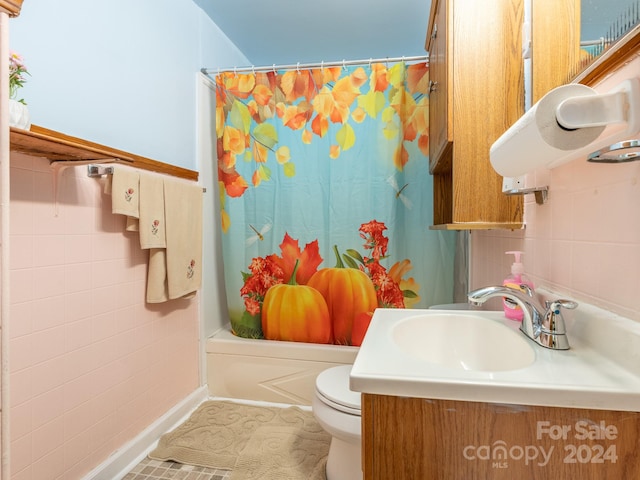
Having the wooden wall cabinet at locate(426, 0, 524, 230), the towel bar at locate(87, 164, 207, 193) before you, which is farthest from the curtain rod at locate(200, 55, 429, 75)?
the towel bar at locate(87, 164, 207, 193)

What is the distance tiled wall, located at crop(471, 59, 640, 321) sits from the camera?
0.66 meters

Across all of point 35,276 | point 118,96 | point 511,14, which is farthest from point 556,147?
point 118,96

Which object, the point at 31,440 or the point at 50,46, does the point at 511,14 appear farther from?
the point at 31,440

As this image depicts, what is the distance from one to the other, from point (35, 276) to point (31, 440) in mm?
530

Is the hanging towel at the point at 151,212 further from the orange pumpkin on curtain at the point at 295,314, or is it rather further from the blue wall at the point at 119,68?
the orange pumpkin on curtain at the point at 295,314

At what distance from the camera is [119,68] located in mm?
1615

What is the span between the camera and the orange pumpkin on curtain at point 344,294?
2.12 m

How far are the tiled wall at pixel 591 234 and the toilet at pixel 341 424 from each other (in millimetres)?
783

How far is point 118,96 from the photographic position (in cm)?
161

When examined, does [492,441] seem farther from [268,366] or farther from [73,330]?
[268,366]

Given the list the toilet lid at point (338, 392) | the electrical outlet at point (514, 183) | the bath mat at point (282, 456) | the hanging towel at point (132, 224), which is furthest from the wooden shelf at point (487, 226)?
the hanging towel at point (132, 224)

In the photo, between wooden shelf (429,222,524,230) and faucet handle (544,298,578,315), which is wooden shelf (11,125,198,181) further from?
faucet handle (544,298,578,315)

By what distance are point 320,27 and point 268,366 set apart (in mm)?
2122

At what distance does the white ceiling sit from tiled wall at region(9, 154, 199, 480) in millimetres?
1473
